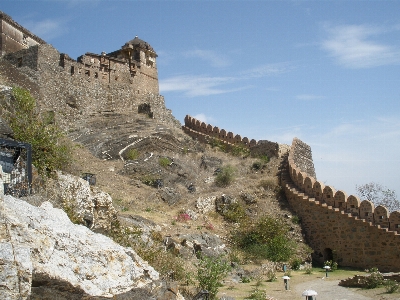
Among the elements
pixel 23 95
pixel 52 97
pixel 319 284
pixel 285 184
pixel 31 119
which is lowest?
pixel 319 284

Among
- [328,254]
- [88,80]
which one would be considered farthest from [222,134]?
[328,254]

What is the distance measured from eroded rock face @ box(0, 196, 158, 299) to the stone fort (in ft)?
48.3

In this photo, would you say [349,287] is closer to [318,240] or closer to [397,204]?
[318,240]

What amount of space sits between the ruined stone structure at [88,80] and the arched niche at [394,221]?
1732 centimetres

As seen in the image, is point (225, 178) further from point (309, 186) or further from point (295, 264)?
point (295, 264)

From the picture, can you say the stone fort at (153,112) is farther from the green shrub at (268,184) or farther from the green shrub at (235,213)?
the green shrub at (235,213)

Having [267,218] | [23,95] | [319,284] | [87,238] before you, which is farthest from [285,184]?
[87,238]

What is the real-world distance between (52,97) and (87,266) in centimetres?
2307

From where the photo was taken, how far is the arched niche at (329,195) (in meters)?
19.5

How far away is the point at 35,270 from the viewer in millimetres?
4383

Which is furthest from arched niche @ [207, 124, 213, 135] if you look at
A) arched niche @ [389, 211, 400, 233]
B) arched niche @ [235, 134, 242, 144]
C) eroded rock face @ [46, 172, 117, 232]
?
eroded rock face @ [46, 172, 117, 232]

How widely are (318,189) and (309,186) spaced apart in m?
0.65

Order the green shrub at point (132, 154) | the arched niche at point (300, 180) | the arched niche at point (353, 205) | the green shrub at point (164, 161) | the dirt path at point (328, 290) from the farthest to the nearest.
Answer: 1. the green shrub at point (132, 154)
2. the green shrub at point (164, 161)
3. the arched niche at point (300, 180)
4. the arched niche at point (353, 205)
5. the dirt path at point (328, 290)

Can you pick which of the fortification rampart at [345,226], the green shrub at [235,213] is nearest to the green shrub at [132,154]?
the green shrub at [235,213]
